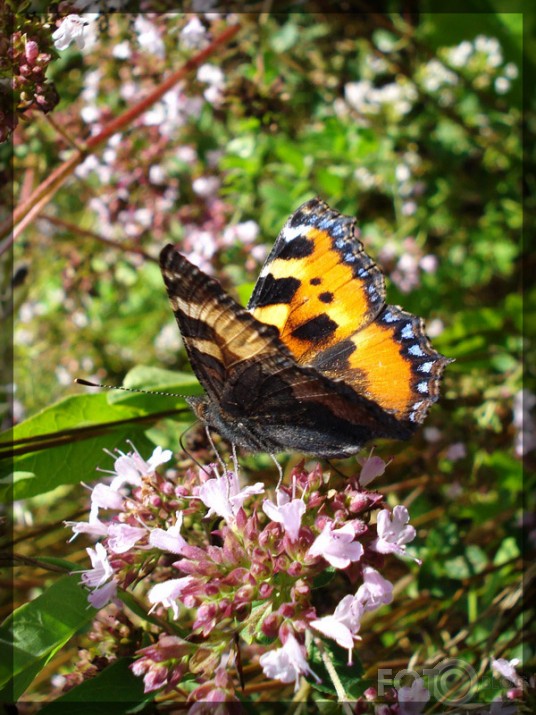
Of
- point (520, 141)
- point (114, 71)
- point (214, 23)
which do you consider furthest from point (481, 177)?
point (114, 71)

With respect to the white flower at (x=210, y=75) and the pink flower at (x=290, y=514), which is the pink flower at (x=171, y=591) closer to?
the pink flower at (x=290, y=514)

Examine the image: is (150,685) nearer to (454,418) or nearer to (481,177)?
(454,418)

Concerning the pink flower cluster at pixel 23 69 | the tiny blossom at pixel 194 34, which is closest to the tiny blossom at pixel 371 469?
the pink flower cluster at pixel 23 69

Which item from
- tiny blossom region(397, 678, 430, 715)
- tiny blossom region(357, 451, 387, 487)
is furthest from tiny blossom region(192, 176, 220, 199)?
tiny blossom region(397, 678, 430, 715)

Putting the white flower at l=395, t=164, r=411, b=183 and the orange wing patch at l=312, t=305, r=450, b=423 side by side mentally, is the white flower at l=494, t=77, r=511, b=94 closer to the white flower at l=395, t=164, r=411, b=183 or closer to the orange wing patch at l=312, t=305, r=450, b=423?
the white flower at l=395, t=164, r=411, b=183

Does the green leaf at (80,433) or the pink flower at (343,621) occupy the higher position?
the green leaf at (80,433)

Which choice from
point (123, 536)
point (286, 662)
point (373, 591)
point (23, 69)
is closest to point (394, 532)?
point (373, 591)
